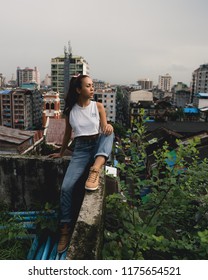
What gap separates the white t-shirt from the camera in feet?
9.39

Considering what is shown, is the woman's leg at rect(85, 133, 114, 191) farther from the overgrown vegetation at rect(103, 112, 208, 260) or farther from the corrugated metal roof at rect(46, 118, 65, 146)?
the corrugated metal roof at rect(46, 118, 65, 146)

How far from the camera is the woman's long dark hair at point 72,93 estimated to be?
284 cm

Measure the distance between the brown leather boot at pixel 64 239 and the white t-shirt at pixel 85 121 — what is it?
97 centimetres

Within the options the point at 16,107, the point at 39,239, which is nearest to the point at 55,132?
the point at 39,239

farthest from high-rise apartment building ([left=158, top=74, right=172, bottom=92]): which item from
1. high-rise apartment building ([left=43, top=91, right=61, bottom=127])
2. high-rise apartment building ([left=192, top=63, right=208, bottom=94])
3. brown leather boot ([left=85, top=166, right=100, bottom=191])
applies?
brown leather boot ([left=85, top=166, right=100, bottom=191])

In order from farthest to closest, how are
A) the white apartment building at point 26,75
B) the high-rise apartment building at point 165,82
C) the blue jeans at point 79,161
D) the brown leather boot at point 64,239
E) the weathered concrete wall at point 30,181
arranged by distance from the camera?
the high-rise apartment building at point 165,82 → the white apartment building at point 26,75 → the weathered concrete wall at point 30,181 → the blue jeans at point 79,161 → the brown leather boot at point 64,239

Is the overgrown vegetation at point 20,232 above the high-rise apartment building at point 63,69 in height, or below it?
below

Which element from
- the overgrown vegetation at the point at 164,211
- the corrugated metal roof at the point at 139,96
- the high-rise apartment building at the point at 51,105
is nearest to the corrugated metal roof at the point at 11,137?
the overgrown vegetation at the point at 164,211

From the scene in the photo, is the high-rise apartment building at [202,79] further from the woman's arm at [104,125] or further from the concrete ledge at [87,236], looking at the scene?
the concrete ledge at [87,236]

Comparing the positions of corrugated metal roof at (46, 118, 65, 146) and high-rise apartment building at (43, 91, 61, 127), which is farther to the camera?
high-rise apartment building at (43, 91, 61, 127)

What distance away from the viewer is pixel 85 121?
287 cm

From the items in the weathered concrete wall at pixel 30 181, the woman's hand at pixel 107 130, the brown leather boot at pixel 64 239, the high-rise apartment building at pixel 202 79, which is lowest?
the brown leather boot at pixel 64 239

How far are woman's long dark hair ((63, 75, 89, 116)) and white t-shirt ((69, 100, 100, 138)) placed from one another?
0.12 metres

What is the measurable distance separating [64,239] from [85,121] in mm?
1218
